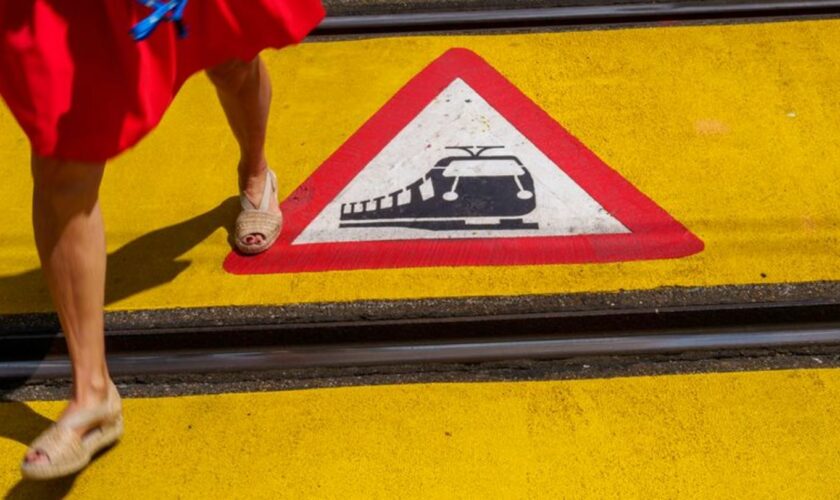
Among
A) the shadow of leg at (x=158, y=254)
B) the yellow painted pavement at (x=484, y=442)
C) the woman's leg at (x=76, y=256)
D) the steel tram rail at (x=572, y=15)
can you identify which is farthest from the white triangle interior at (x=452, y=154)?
the woman's leg at (x=76, y=256)

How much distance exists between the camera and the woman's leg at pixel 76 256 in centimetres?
186

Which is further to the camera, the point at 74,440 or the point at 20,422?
the point at 20,422

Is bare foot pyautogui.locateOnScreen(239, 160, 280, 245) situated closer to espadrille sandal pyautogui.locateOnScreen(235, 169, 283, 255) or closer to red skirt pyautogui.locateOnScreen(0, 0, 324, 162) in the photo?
espadrille sandal pyautogui.locateOnScreen(235, 169, 283, 255)

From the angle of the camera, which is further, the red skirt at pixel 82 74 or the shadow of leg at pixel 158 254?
the shadow of leg at pixel 158 254

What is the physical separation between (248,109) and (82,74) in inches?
26.6

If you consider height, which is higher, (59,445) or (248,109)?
(248,109)

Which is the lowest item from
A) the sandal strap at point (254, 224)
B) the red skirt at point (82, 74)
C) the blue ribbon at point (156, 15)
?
the sandal strap at point (254, 224)

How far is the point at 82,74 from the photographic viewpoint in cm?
175

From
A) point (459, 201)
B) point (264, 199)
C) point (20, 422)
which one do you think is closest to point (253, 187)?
point (264, 199)

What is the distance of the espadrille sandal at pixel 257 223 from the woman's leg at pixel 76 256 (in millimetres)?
A: 594

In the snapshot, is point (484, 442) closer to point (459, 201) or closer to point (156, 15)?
point (459, 201)

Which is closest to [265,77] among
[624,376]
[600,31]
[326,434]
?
[326,434]

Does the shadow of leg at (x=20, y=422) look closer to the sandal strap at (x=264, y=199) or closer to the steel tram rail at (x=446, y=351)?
the steel tram rail at (x=446, y=351)

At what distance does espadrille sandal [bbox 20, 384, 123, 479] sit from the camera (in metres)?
1.93
